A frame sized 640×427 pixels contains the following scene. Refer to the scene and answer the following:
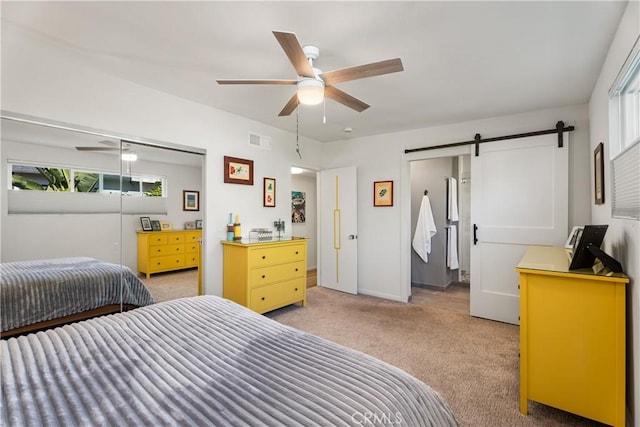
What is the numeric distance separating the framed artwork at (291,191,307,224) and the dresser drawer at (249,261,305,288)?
233cm

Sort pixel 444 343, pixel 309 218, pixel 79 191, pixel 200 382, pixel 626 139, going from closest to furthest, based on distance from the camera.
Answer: pixel 200 382
pixel 626 139
pixel 79 191
pixel 444 343
pixel 309 218

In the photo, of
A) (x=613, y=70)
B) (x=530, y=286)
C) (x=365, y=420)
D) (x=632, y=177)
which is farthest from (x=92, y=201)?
(x=613, y=70)

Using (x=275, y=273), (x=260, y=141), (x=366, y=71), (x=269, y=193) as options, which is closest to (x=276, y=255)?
(x=275, y=273)

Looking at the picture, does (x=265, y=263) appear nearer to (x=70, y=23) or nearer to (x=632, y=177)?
(x=70, y=23)

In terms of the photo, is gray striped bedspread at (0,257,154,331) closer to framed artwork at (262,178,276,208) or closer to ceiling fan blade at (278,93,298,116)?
framed artwork at (262,178,276,208)

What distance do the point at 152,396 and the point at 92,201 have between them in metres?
2.41

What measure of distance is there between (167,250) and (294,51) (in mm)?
2532

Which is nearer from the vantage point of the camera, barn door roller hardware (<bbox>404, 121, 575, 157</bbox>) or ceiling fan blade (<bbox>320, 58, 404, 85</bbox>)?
ceiling fan blade (<bbox>320, 58, 404, 85</bbox>)

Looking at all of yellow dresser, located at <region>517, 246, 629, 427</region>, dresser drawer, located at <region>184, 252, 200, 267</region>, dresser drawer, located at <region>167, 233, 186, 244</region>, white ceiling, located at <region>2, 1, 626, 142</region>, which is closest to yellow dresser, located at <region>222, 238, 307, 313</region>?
dresser drawer, located at <region>184, 252, 200, 267</region>

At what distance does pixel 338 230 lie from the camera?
15.4 ft

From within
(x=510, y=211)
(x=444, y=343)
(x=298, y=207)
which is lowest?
(x=444, y=343)

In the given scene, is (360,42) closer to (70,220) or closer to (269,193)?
(269,193)

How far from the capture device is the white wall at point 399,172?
10.0ft

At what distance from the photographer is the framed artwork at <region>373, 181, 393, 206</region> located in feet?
14.0
